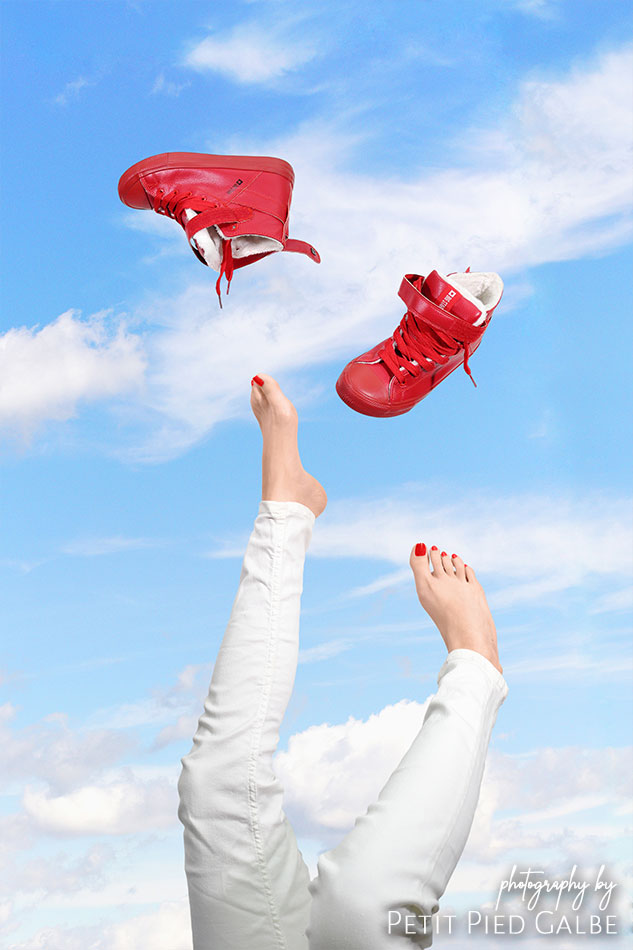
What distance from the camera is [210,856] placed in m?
1.25

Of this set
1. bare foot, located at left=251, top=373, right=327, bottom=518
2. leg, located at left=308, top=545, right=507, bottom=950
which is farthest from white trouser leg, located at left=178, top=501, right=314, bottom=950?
bare foot, located at left=251, top=373, right=327, bottom=518

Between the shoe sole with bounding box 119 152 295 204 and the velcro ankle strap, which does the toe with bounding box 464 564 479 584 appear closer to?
the velcro ankle strap

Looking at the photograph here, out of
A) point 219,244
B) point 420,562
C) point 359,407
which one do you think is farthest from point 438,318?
point 420,562

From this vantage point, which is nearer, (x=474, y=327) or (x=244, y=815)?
(x=244, y=815)

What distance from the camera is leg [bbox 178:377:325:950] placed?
1.25 meters

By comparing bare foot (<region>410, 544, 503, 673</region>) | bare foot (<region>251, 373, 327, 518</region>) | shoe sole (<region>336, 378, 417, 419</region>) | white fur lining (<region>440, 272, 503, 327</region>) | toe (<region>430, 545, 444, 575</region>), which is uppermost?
white fur lining (<region>440, 272, 503, 327</region>)

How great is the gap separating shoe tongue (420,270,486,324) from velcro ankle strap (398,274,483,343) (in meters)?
0.02

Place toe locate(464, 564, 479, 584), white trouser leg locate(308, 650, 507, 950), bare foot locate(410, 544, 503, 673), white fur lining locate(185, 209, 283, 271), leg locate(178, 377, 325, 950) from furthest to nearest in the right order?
white fur lining locate(185, 209, 283, 271)
toe locate(464, 564, 479, 584)
bare foot locate(410, 544, 503, 673)
leg locate(178, 377, 325, 950)
white trouser leg locate(308, 650, 507, 950)

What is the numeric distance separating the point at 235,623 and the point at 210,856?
0.34m

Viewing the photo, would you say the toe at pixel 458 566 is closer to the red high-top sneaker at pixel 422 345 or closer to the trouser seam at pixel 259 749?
the trouser seam at pixel 259 749

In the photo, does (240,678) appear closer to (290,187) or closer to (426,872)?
(426,872)

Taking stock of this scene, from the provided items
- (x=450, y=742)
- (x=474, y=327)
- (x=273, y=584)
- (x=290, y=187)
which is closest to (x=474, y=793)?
(x=450, y=742)

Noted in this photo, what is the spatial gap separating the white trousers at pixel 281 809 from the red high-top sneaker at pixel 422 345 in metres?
1.04

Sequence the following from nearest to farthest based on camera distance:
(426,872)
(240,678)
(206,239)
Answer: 1. (426,872)
2. (240,678)
3. (206,239)
